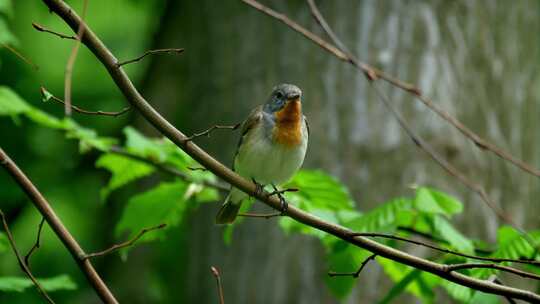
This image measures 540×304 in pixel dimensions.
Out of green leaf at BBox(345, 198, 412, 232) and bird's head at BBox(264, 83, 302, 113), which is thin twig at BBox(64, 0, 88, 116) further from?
bird's head at BBox(264, 83, 302, 113)

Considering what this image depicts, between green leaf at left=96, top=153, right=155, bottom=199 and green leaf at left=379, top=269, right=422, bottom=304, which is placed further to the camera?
green leaf at left=96, top=153, right=155, bottom=199

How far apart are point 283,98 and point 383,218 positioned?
1.03 metres

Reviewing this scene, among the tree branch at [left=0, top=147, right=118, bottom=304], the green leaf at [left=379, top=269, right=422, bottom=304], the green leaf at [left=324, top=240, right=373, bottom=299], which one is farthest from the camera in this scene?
the green leaf at [left=324, top=240, right=373, bottom=299]

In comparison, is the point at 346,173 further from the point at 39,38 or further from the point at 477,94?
the point at 39,38

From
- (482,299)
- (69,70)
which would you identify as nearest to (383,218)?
(482,299)

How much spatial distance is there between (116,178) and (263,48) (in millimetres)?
1675

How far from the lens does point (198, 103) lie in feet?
17.2

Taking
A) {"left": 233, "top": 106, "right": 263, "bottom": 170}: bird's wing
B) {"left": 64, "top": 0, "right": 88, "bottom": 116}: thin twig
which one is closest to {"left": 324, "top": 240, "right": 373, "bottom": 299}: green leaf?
{"left": 233, "top": 106, "right": 263, "bottom": 170}: bird's wing

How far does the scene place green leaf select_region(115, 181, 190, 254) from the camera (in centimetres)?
343

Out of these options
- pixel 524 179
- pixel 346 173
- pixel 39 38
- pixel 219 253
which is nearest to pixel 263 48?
pixel 346 173

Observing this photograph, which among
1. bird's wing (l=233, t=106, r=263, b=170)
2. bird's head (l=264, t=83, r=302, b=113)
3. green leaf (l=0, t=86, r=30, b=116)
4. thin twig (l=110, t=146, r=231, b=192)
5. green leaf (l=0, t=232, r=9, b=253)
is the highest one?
bird's head (l=264, t=83, r=302, b=113)

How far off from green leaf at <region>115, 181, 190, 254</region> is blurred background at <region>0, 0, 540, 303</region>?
0.63m

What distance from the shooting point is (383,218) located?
9.36 feet

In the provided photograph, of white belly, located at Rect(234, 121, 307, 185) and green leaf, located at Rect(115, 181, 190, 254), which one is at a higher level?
white belly, located at Rect(234, 121, 307, 185)
